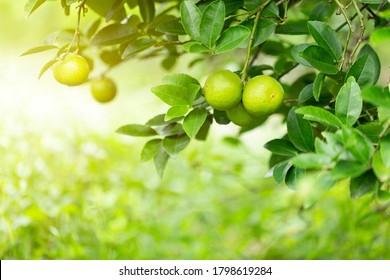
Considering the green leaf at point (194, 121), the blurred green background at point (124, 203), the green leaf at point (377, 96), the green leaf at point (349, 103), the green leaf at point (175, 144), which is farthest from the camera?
the blurred green background at point (124, 203)

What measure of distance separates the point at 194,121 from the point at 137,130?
21cm

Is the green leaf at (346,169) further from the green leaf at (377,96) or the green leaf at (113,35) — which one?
the green leaf at (113,35)

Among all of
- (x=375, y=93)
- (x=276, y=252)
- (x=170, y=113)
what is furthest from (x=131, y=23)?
(x=276, y=252)

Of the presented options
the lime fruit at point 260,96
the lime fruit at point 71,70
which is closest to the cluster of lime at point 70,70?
the lime fruit at point 71,70

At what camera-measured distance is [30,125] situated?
1766mm

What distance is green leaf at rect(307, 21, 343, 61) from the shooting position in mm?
781

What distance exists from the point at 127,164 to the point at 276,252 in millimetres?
677

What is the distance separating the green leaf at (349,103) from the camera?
2.24ft

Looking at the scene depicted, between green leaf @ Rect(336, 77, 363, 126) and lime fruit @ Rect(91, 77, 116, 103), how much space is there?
1.80 feet

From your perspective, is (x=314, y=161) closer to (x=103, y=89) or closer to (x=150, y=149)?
(x=150, y=149)

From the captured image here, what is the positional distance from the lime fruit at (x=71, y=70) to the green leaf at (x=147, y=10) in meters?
0.22

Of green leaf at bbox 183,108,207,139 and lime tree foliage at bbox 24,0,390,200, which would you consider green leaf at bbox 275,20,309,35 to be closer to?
lime tree foliage at bbox 24,0,390,200

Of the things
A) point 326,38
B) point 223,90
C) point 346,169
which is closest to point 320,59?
point 326,38

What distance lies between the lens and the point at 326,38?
0.79 meters
